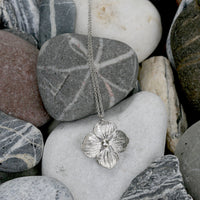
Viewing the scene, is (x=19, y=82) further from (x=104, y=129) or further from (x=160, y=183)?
(x=160, y=183)

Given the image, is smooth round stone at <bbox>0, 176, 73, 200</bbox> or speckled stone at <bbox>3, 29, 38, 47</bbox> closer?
smooth round stone at <bbox>0, 176, 73, 200</bbox>

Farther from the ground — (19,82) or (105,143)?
(19,82)

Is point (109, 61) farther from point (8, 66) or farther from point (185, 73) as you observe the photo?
point (8, 66)

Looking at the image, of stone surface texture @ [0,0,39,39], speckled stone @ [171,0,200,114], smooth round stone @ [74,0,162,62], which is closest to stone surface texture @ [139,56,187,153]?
speckled stone @ [171,0,200,114]

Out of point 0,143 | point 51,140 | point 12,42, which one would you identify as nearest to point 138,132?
point 51,140

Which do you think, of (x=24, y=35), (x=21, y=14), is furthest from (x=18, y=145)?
(x=21, y=14)

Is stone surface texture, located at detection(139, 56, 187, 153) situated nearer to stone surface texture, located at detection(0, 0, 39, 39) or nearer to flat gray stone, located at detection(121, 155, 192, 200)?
flat gray stone, located at detection(121, 155, 192, 200)

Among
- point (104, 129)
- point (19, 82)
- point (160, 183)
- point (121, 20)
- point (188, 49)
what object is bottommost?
point (160, 183)

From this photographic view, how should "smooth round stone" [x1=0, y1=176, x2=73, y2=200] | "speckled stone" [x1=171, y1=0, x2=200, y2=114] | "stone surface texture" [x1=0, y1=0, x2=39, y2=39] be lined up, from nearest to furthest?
"smooth round stone" [x1=0, y1=176, x2=73, y2=200], "speckled stone" [x1=171, y1=0, x2=200, y2=114], "stone surface texture" [x1=0, y1=0, x2=39, y2=39]
